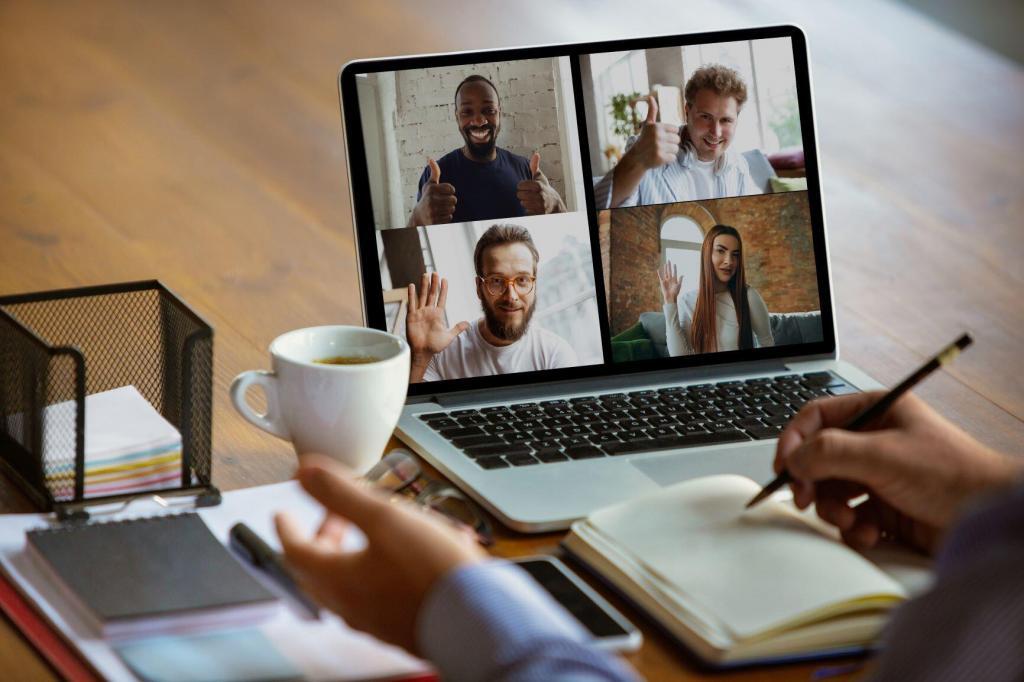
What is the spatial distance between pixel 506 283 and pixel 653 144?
0.56ft

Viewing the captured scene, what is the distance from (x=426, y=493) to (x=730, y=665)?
257mm

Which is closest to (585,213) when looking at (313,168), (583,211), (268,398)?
(583,211)

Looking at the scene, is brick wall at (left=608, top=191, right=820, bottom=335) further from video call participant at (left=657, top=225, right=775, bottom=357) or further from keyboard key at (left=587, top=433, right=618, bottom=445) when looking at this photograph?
keyboard key at (left=587, top=433, right=618, bottom=445)

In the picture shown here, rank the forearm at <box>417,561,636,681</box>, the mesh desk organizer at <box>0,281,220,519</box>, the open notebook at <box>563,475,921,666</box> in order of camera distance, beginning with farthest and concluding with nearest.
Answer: the mesh desk organizer at <box>0,281,220,519</box>
the open notebook at <box>563,475,921,666</box>
the forearm at <box>417,561,636,681</box>

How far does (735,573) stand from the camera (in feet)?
2.27

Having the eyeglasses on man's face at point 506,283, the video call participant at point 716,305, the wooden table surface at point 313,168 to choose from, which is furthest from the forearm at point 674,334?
the wooden table surface at point 313,168

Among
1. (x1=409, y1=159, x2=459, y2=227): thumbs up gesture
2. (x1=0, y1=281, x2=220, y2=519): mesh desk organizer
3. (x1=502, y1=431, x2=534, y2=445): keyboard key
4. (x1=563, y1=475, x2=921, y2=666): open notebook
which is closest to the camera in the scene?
(x1=563, y1=475, x2=921, y2=666): open notebook

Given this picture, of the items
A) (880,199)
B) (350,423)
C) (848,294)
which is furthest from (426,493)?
(880,199)

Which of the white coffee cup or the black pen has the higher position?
the white coffee cup

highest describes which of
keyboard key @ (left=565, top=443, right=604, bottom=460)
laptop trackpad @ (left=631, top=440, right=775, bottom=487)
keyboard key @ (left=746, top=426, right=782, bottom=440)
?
keyboard key @ (left=565, top=443, right=604, bottom=460)

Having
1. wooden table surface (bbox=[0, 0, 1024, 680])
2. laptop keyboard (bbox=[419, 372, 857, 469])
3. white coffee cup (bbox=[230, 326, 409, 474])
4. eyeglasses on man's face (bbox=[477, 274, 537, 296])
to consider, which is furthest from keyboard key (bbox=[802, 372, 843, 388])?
white coffee cup (bbox=[230, 326, 409, 474])

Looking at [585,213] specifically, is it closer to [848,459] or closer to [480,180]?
[480,180]

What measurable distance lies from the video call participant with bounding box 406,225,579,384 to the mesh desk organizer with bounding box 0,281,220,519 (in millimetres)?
189

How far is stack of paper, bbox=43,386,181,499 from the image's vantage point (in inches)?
32.7
